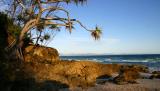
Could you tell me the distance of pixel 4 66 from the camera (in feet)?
33.8

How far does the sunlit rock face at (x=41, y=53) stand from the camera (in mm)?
23019

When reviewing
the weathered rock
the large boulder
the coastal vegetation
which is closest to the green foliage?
the coastal vegetation

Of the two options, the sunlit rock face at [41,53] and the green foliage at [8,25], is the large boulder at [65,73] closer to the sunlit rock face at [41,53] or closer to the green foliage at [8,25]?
the sunlit rock face at [41,53]

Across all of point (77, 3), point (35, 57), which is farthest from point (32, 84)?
point (35, 57)

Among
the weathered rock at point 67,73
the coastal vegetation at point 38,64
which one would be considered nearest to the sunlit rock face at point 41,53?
the coastal vegetation at point 38,64

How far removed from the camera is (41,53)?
2456cm

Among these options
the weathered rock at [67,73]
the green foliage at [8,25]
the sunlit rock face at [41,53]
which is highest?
the green foliage at [8,25]

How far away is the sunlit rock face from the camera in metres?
23.0

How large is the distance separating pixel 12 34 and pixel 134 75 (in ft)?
33.5

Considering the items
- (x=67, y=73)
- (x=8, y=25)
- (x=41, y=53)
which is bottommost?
(x=67, y=73)

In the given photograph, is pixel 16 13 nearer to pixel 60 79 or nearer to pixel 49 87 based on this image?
pixel 60 79

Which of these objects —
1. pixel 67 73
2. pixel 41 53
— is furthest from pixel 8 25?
pixel 67 73

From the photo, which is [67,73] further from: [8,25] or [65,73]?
[8,25]

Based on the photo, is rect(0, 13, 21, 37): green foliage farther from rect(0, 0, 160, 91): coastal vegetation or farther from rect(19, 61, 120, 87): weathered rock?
rect(19, 61, 120, 87): weathered rock
